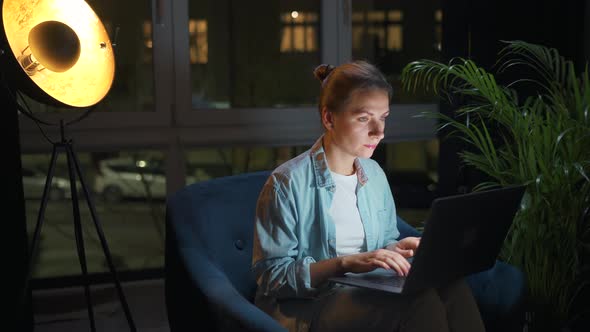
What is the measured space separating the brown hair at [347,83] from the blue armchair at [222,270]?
A: 42 centimetres

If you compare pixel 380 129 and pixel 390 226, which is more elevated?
pixel 380 129

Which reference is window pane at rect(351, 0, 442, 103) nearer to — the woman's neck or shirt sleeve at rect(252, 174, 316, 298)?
the woman's neck

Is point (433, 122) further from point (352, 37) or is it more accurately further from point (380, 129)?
point (380, 129)

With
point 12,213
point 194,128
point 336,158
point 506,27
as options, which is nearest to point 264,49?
point 194,128

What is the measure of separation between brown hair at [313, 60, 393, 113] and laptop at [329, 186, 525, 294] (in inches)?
15.7

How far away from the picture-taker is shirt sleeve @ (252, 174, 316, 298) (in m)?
1.48

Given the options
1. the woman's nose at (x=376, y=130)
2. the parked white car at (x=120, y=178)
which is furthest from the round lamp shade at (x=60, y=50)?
the parked white car at (x=120, y=178)

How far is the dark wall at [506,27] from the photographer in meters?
2.86

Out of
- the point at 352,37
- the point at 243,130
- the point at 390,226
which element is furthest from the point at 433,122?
the point at 390,226

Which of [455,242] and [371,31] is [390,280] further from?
[371,31]

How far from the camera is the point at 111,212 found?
31.7 ft

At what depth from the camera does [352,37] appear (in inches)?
121

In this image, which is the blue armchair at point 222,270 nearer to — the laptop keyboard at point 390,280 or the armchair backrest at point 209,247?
the armchair backrest at point 209,247

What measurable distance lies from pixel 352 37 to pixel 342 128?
1.58 meters
